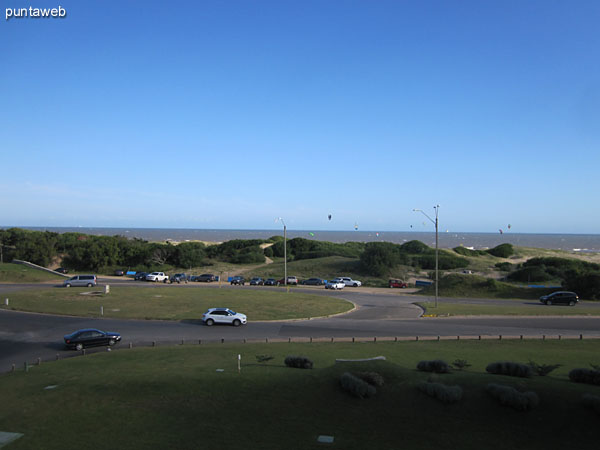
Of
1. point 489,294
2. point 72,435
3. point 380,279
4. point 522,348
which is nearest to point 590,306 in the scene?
point 489,294

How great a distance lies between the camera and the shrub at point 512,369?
14750 millimetres

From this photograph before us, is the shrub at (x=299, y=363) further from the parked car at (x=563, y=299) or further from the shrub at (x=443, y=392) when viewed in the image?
the parked car at (x=563, y=299)

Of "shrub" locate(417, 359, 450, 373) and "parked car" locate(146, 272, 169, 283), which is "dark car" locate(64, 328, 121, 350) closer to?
"shrub" locate(417, 359, 450, 373)

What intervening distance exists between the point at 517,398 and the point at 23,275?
217 feet

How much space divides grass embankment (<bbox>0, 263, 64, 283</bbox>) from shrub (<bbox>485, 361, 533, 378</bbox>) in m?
60.9

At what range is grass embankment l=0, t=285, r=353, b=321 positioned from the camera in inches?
1390

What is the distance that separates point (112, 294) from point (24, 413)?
33.8 metres

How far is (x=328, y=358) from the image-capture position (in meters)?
20.2

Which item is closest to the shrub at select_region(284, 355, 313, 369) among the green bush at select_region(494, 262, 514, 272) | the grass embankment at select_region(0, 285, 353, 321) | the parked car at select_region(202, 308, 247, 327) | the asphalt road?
the asphalt road

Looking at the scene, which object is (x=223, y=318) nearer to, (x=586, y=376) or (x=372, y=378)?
(x=372, y=378)

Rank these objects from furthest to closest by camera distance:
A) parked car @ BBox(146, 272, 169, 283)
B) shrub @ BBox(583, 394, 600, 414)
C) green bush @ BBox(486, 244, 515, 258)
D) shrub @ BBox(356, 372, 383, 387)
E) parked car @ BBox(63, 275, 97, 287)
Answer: green bush @ BBox(486, 244, 515, 258)
parked car @ BBox(146, 272, 169, 283)
parked car @ BBox(63, 275, 97, 287)
shrub @ BBox(356, 372, 383, 387)
shrub @ BBox(583, 394, 600, 414)

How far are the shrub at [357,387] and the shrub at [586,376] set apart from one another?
6969 mm

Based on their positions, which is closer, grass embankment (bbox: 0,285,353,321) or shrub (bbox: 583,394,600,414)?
shrub (bbox: 583,394,600,414)

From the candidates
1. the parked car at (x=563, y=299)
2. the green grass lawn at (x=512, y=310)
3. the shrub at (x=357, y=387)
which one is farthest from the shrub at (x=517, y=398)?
the parked car at (x=563, y=299)
